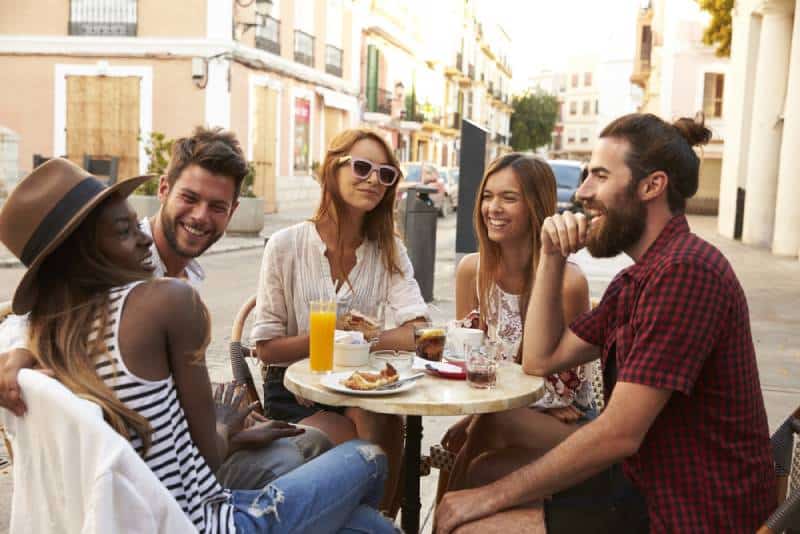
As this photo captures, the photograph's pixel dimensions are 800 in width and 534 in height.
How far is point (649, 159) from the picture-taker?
2.20 m

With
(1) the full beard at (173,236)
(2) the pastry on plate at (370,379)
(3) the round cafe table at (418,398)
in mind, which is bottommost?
(3) the round cafe table at (418,398)

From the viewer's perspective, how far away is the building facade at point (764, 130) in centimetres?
1433

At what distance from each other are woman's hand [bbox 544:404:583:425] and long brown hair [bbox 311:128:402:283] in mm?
879

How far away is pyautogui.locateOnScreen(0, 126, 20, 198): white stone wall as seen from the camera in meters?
14.1

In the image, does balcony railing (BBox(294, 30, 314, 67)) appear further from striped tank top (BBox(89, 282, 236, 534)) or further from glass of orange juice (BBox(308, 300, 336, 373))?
striped tank top (BBox(89, 282, 236, 534))

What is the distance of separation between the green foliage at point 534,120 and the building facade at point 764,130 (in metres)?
52.5

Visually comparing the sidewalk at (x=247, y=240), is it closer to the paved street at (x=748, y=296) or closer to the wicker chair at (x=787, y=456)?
the paved street at (x=748, y=296)

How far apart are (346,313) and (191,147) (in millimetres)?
835

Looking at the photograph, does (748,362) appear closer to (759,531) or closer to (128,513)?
(759,531)

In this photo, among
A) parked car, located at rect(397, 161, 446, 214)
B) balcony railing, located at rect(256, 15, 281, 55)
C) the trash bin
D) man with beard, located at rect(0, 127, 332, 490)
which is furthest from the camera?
parked car, located at rect(397, 161, 446, 214)

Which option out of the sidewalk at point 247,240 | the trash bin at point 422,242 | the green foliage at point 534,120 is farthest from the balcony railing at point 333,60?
the green foliage at point 534,120

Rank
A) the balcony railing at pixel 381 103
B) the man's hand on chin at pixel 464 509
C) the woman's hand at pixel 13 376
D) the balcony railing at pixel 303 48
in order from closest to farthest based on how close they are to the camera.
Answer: the woman's hand at pixel 13 376 < the man's hand on chin at pixel 464 509 < the balcony railing at pixel 303 48 < the balcony railing at pixel 381 103

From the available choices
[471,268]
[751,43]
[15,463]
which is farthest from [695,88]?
[15,463]

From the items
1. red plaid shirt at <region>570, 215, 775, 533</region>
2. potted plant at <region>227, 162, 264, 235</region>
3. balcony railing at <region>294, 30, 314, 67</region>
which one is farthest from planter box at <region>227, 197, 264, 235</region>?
red plaid shirt at <region>570, 215, 775, 533</region>
